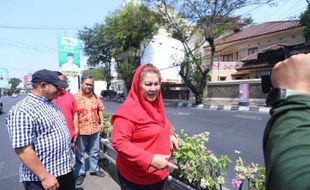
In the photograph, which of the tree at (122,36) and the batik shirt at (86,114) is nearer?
the batik shirt at (86,114)

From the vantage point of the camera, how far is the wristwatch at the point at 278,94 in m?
0.78

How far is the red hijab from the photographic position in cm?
233

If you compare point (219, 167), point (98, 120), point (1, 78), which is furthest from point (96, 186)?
point (1, 78)

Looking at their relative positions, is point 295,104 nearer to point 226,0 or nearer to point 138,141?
point 138,141

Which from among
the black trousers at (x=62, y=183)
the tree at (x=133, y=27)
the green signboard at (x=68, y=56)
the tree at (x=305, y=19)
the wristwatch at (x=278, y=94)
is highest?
the tree at (x=133, y=27)

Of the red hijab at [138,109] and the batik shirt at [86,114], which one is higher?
the red hijab at [138,109]

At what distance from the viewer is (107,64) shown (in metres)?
44.8

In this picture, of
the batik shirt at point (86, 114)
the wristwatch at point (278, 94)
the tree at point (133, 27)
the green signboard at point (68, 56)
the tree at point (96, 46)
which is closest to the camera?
the wristwatch at point (278, 94)

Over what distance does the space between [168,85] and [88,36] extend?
15.8 metres

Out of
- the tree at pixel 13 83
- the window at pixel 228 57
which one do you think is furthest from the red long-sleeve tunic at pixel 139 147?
the tree at pixel 13 83

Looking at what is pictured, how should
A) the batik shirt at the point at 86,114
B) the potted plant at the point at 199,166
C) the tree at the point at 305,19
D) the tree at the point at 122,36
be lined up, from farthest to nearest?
the tree at the point at 122,36 → the tree at the point at 305,19 → the batik shirt at the point at 86,114 → the potted plant at the point at 199,166

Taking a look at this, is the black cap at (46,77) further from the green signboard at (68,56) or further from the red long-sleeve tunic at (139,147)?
the green signboard at (68,56)

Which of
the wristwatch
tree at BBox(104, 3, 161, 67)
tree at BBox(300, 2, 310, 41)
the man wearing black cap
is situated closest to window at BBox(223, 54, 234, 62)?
tree at BBox(104, 3, 161, 67)

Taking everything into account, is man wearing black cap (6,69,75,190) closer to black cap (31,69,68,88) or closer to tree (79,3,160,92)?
black cap (31,69,68,88)
